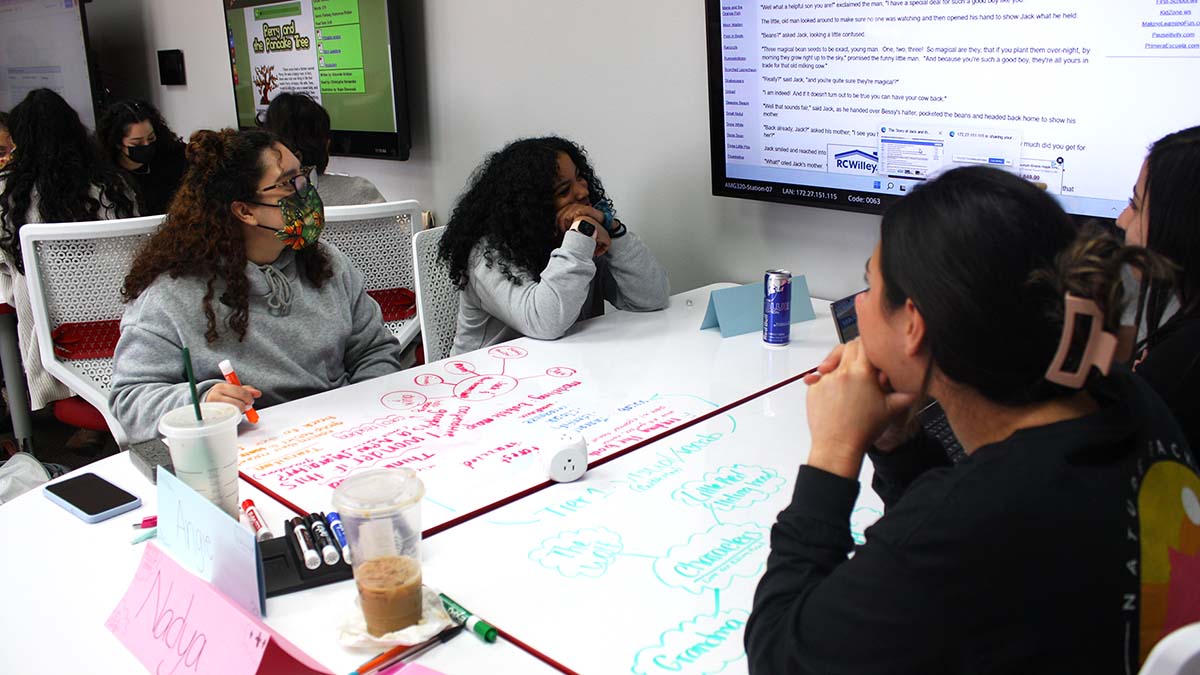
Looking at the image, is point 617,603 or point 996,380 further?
point 617,603

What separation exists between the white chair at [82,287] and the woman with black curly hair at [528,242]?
0.72 metres

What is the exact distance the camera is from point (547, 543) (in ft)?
3.77

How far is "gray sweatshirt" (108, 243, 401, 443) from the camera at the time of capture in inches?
65.4

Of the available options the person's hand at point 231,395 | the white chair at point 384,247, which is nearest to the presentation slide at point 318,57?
the white chair at point 384,247

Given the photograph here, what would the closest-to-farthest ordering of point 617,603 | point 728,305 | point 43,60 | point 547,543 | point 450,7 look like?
point 617,603 → point 547,543 → point 728,305 → point 450,7 → point 43,60

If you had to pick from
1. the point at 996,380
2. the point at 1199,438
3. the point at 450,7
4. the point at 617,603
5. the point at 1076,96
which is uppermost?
the point at 450,7

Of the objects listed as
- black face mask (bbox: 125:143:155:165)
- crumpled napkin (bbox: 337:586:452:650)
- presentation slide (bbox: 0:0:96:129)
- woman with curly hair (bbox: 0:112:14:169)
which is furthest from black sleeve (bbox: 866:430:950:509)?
presentation slide (bbox: 0:0:96:129)

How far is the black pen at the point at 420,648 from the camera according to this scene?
906mm

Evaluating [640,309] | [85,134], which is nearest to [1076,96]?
[640,309]

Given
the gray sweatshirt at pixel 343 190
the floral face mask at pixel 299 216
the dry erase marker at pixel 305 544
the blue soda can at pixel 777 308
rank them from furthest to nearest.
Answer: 1. the gray sweatshirt at pixel 343 190
2. the blue soda can at pixel 777 308
3. the floral face mask at pixel 299 216
4. the dry erase marker at pixel 305 544

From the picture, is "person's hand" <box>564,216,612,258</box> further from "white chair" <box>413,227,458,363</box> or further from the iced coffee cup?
the iced coffee cup

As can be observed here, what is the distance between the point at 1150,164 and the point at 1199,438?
1.40ft

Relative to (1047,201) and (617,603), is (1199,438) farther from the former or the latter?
(617,603)

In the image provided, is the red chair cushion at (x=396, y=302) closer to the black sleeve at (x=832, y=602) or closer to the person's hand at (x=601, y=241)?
the person's hand at (x=601, y=241)
